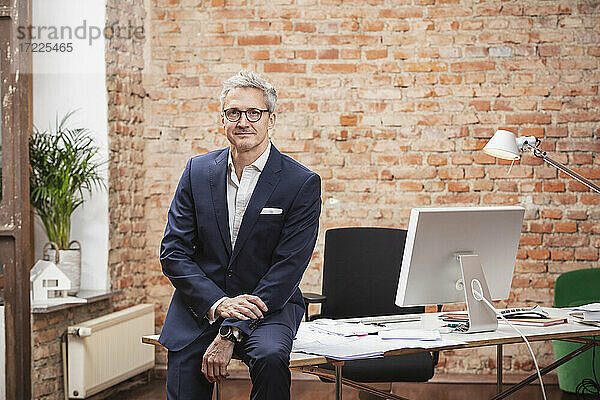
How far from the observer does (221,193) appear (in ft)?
8.82

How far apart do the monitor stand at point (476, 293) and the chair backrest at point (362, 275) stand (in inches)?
34.1

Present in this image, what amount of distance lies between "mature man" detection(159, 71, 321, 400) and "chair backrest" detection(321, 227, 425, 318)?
0.91 metres

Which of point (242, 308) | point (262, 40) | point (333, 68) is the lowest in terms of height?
point (242, 308)

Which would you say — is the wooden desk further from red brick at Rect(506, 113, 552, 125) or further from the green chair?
red brick at Rect(506, 113, 552, 125)

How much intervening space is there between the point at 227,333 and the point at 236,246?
0.32m

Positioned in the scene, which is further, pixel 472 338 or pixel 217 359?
pixel 472 338

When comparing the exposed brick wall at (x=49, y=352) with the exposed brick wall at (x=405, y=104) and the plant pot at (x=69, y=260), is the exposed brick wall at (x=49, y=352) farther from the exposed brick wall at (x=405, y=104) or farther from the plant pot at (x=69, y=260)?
the exposed brick wall at (x=405, y=104)

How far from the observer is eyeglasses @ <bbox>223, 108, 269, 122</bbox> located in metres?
2.67

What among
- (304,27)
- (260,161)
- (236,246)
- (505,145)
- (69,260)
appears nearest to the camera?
(236,246)

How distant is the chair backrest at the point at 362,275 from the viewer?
3.66 metres

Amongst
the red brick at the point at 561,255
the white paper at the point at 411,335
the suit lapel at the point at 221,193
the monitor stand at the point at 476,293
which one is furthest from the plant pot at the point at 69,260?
the red brick at the point at 561,255

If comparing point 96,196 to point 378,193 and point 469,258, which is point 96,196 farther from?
point 469,258

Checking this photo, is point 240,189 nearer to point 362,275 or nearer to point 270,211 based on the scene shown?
point 270,211

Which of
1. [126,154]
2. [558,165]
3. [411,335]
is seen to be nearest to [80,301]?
[126,154]
